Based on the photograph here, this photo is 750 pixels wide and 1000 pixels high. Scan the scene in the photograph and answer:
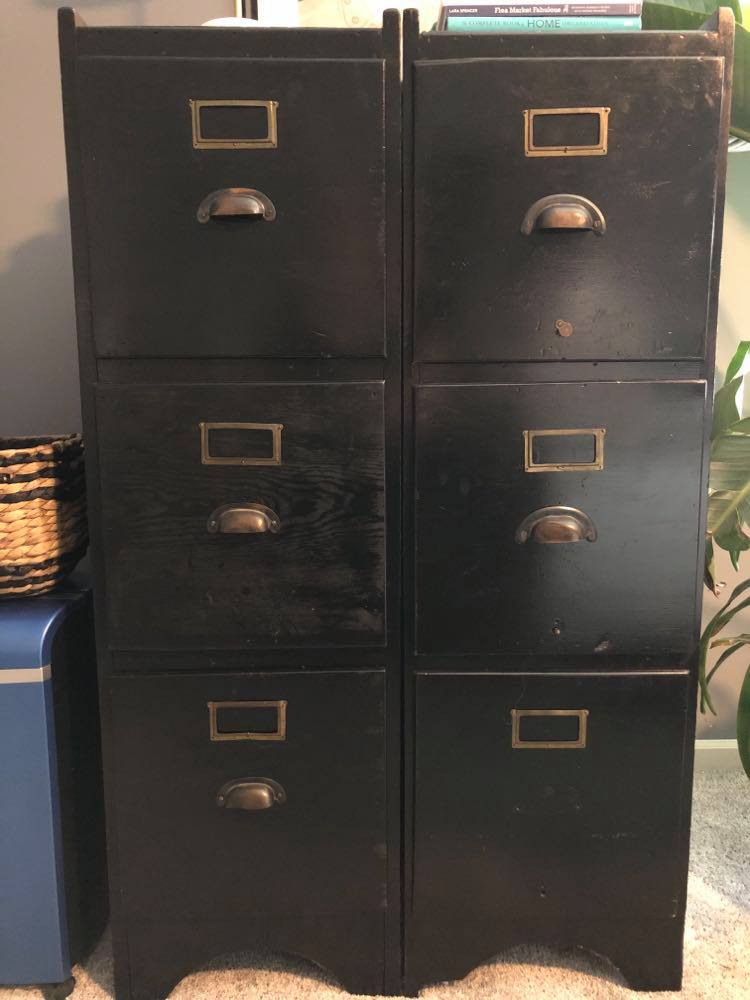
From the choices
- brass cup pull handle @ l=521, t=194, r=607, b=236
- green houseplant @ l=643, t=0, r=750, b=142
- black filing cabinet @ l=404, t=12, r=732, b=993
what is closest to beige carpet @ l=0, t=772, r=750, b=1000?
black filing cabinet @ l=404, t=12, r=732, b=993

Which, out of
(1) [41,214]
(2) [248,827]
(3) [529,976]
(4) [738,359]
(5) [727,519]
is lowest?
(3) [529,976]

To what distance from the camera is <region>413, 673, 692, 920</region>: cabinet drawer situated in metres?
0.98

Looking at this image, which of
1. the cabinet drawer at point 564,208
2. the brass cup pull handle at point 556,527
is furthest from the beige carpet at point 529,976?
the cabinet drawer at point 564,208

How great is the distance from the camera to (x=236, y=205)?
0.86 metres

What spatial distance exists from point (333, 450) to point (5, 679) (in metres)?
0.51

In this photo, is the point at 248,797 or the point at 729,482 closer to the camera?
the point at 248,797

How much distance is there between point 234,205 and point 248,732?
0.65 m

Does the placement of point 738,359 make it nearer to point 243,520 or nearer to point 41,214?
point 243,520

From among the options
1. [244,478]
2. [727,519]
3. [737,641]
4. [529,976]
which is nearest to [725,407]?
[727,519]

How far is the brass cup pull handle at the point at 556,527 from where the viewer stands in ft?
3.03

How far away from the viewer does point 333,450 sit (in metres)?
0.93

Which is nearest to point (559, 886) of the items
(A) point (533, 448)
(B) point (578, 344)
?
(A) point (533, 448)

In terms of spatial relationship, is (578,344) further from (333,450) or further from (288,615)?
(288,615)

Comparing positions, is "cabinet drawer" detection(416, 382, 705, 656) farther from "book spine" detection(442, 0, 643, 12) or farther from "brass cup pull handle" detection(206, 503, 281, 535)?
"book spine" detection(442, 0, 643, 12)
